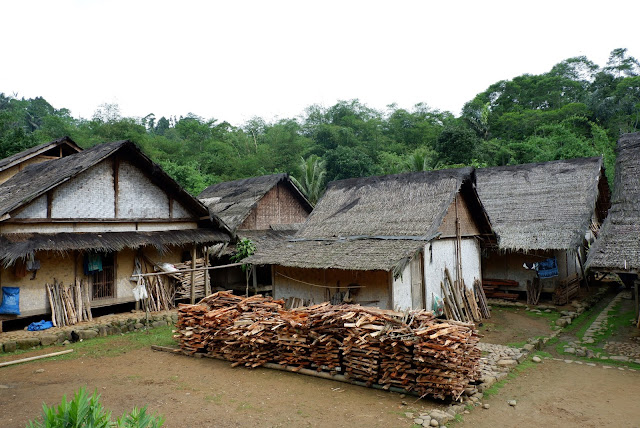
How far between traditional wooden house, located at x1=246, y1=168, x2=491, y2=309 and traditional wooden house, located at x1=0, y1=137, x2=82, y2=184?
10590mm

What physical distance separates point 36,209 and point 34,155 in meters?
6.64

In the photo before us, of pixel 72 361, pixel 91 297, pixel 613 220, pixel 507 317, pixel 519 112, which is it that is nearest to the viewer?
pixel 72 361

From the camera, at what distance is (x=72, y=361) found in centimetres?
1023

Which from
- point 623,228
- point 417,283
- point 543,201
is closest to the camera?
point 623,228

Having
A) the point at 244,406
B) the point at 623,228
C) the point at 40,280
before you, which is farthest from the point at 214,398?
the point at 623,228

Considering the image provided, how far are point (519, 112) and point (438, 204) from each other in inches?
1234

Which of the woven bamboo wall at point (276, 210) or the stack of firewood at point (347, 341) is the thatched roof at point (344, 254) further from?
the woven bamboo wall at point (276, 210)

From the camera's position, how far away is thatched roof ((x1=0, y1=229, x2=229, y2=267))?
11039 millimetres

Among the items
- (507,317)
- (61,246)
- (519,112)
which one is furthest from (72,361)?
(519,112)

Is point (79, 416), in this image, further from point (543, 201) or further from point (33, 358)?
point (543, 201)

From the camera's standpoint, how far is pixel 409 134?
4859 cm

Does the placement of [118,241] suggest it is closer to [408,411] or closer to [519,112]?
[408,411]

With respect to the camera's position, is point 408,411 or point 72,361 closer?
point 408,411

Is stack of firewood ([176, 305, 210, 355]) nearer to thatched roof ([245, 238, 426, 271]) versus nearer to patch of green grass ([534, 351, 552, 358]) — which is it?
thatched roof ([245, 238, 426, 271])
